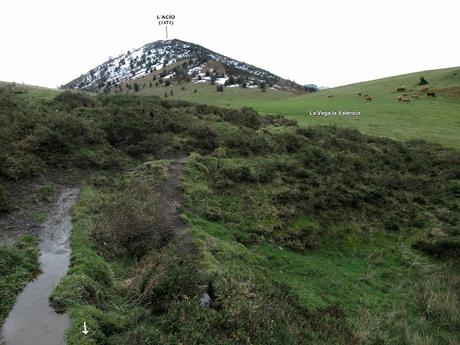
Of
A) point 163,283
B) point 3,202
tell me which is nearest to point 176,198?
point 3,202

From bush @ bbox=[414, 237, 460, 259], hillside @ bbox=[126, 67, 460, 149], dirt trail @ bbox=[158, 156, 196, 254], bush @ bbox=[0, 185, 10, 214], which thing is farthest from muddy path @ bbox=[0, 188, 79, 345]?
hillside @ bbox=[126, 67, 460, 149]

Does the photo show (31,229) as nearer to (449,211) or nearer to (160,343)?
(160,343)

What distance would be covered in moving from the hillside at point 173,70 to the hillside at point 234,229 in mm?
58532

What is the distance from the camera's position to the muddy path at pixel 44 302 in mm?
8055

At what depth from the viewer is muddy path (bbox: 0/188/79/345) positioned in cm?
805

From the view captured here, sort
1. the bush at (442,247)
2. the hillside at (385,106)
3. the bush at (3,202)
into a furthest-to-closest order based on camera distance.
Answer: the hillside at (385,106) < the bush at (442,247) < the bush at (3,202)

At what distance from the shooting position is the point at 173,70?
11288 centimetres

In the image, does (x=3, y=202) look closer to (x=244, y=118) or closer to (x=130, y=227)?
(x=130, y=227)

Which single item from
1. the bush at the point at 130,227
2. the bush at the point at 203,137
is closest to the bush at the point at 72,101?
the bush at the point at 203,137

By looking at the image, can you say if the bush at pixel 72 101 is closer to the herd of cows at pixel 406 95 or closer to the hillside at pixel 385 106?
the hillside at pixel 385 106

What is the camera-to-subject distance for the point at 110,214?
13.7 metres

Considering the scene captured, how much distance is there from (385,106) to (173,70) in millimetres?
73997

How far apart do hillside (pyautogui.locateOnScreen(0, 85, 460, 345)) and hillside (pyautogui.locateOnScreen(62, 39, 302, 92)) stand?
5853 cm

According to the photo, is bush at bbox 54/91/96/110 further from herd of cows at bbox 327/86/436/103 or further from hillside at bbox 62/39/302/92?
hillside at bbox 62/39/302/92
